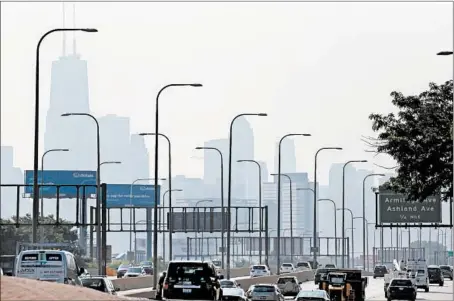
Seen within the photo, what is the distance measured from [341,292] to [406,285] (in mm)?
14848

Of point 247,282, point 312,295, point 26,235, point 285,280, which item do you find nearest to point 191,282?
point 312,295

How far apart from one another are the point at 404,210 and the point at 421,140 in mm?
46130

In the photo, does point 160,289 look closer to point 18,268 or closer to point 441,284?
point 18,268

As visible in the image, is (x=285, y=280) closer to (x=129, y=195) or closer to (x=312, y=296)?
(x=312, y=296)

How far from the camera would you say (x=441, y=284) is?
4993 inches

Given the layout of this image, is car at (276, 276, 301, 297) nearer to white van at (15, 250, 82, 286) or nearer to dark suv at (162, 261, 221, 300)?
dark suv at (162, 261, 221, 300)

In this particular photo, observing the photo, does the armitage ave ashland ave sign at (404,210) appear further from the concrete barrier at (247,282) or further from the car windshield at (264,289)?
the car windshield at (264,289)

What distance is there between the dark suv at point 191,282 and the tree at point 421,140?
11917mm

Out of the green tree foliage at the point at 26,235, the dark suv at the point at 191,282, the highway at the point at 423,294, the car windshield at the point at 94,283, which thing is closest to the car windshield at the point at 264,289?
the car windshield at the point at 94,283

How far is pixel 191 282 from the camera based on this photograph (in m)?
53.7

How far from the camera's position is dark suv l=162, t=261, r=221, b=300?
53469 millimetres

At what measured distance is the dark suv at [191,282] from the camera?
5347cm

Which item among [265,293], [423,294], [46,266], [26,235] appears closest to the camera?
[46,266]

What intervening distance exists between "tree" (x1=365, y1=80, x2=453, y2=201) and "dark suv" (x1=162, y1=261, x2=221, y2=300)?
11.9 metres
